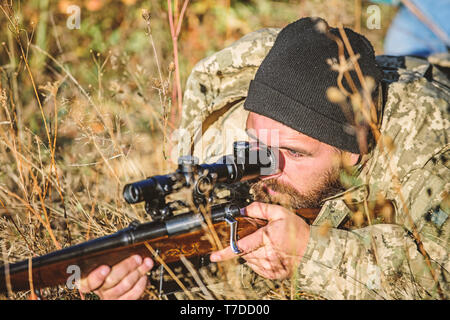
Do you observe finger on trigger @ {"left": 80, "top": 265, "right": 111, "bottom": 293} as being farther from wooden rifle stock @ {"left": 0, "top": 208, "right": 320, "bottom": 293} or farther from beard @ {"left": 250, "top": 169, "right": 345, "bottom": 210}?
beard @ {"left": 250, "top": 169, "right": 345, "bottom": 210}

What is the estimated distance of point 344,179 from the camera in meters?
2.92

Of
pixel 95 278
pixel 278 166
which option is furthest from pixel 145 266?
pixel 278 166

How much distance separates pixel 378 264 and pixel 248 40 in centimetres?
222

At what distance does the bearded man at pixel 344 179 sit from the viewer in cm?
235

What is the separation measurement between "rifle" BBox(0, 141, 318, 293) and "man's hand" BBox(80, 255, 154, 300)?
54 millimetres

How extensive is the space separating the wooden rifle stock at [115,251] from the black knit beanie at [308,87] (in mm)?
811

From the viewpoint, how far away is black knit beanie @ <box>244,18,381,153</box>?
102 inches

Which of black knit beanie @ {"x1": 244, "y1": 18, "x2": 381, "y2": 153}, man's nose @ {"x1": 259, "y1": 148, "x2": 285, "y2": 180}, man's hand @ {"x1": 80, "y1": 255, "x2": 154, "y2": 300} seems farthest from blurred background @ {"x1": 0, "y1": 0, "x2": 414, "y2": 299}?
man's nose @ {"x1": 259, "y1": 148, "x2": 285, "y2": 180}

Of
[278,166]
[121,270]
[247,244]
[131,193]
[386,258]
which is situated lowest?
[386,258]

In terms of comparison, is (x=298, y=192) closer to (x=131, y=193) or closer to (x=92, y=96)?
(x=131, y=193)

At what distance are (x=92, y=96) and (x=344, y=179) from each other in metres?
2.51
